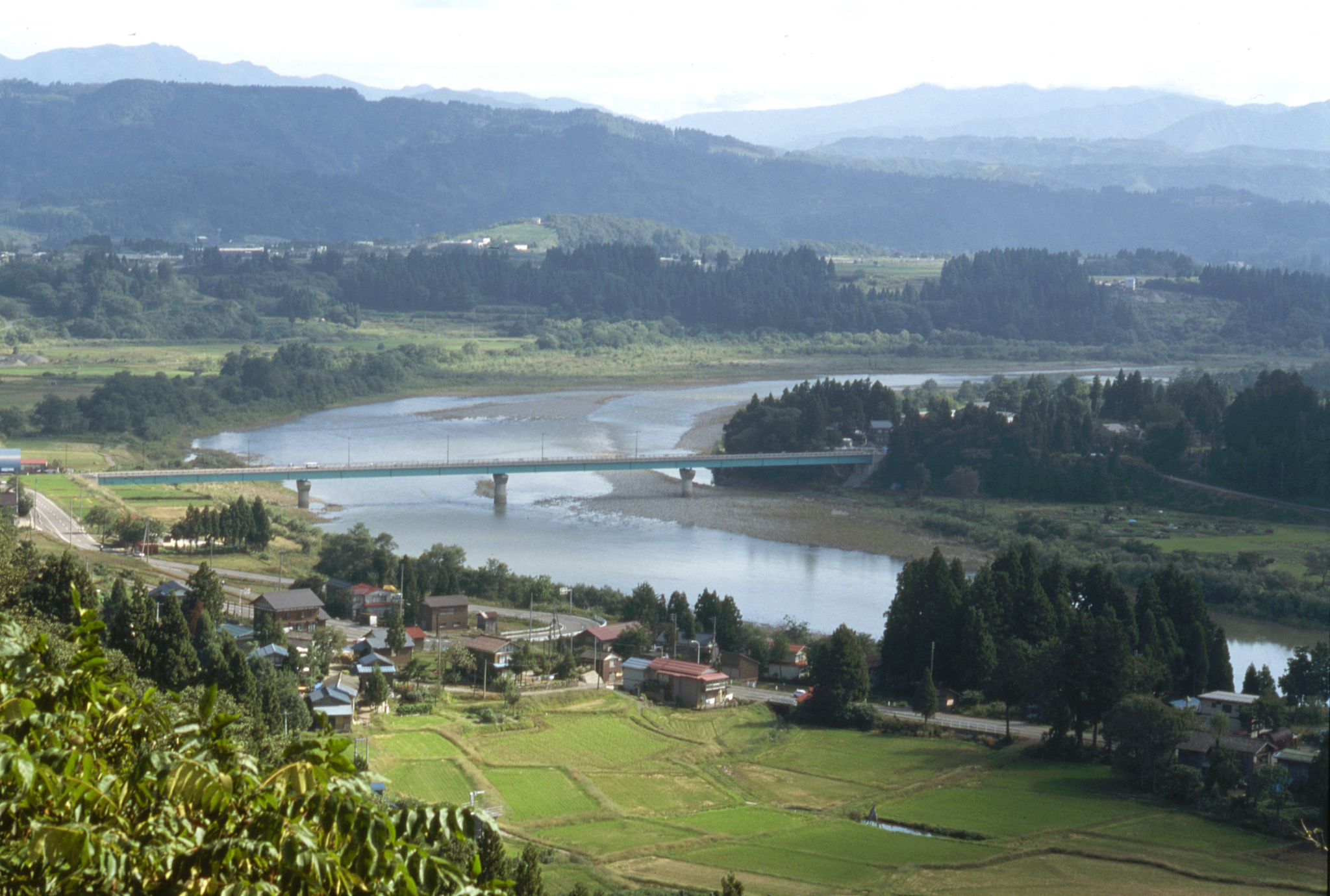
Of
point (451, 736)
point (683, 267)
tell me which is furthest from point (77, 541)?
point (683, 267)

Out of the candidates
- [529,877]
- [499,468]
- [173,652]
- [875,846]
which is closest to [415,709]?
[173,652]

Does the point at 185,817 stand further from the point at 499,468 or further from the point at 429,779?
the point at 499,468

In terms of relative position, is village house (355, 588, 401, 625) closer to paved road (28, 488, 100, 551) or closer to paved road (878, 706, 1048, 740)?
paved road (28, 488, 100, 551)

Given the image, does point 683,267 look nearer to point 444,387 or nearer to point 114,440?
point 444,387

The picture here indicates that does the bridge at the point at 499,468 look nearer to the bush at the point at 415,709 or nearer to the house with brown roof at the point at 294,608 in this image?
the house with brown roof at the point at 294,608

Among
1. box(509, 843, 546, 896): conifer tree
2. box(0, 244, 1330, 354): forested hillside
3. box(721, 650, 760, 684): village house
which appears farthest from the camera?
box(0, 244, 1330, 354): forested hillside

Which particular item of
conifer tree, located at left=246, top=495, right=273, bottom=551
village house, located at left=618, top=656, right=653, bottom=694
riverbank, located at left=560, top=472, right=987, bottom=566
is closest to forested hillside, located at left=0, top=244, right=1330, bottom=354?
riverbank, located at left=560, top=472, right=987, bottom=566

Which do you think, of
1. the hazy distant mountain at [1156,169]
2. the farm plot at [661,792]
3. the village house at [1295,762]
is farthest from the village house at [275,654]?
the hazy distant mountain at [1156,169]
